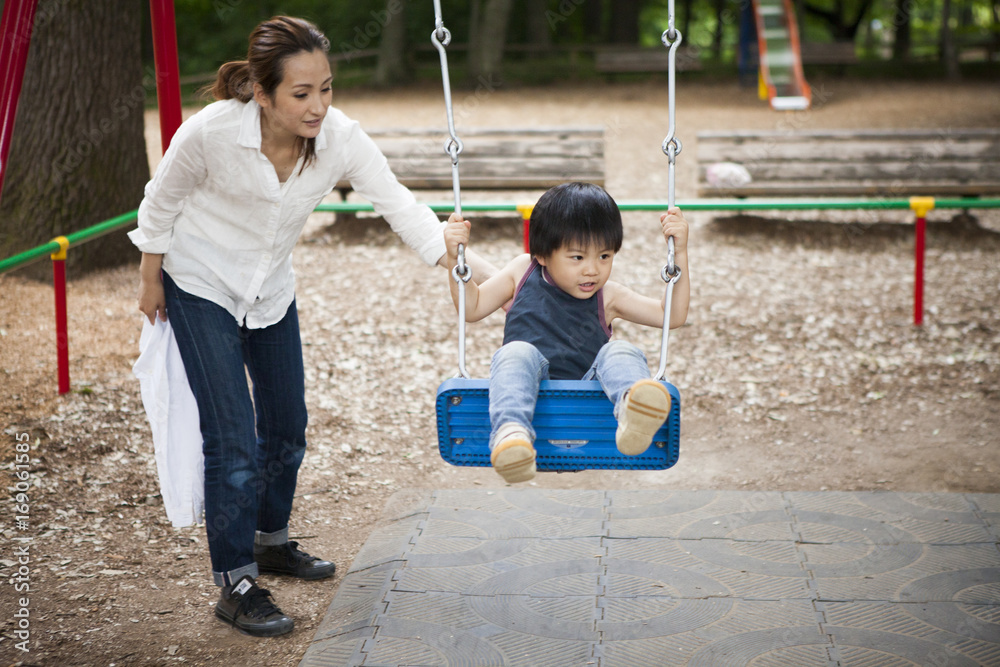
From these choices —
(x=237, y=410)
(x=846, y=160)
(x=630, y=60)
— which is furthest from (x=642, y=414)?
(x=630, y=60)

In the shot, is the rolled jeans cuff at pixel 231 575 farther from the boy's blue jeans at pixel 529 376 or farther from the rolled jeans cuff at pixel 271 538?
the boy's blue jeans at pixel 529 376

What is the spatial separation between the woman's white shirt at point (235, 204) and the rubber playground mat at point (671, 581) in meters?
1.07

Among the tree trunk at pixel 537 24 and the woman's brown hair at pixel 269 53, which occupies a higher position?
the tree trunk at pixel 537 24

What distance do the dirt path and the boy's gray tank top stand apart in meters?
1.20

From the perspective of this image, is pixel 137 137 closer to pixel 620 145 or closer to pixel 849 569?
pixel 849 569

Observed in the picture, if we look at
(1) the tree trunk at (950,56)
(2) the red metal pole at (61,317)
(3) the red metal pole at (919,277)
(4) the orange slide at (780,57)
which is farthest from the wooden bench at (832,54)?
(2) the red metal pole at (61,317)

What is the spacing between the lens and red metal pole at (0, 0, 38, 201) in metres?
3.01

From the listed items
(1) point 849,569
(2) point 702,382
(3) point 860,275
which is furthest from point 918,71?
(1) point 849,569

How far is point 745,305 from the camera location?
6922mm

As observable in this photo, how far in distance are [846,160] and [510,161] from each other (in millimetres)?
2994

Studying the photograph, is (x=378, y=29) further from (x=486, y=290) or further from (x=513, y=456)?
(x=513, y=456)

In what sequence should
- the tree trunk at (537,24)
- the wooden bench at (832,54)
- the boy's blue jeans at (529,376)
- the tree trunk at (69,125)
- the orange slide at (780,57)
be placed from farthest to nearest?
the tree trunk at (537,24)
the wooden bench at (832,54)
the orange slide at (780,57)
the tree trunk at (69,125)
the boy's blue jeans at (529,376)

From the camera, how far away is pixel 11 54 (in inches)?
120

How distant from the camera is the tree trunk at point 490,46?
62.6ft
